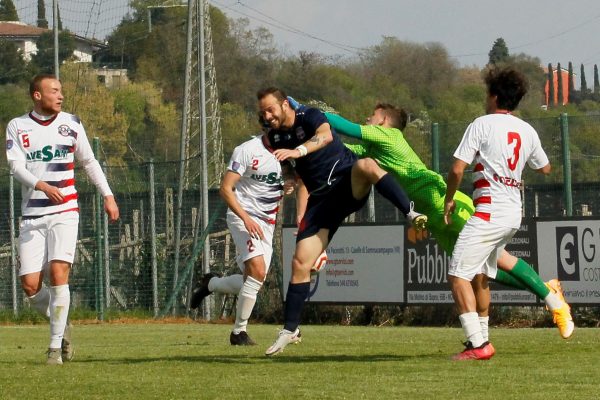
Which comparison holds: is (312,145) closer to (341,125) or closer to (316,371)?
(341,125)

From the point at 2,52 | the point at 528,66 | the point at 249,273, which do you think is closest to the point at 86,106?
the point at 2,52

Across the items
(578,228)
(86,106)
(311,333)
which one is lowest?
(311,333)

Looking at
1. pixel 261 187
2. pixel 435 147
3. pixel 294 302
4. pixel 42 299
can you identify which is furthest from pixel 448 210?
pixel 435 147

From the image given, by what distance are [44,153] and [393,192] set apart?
2581mm

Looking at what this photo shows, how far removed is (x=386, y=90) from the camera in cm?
6525

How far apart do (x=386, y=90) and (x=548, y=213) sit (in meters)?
46.3

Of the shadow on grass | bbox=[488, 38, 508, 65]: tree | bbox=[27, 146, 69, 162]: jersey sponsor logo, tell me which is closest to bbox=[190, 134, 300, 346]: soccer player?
the shadow on grass

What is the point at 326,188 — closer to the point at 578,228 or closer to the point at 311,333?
the point at 311,333

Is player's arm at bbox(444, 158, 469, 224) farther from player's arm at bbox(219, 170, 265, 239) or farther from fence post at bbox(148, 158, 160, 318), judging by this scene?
fence post at bbox(148, 158, 160, 318)

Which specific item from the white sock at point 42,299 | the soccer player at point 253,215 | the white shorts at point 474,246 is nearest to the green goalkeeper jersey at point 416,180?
the white shorts at point 474,246

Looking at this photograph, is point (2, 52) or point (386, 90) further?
point (386, 90)

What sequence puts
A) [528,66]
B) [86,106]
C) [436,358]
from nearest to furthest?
[436,358] < [86,106] < [528,66]

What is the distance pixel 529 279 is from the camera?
10.5 metres

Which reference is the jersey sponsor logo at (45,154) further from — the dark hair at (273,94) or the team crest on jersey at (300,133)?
the team crest on jersey at (300,133)
